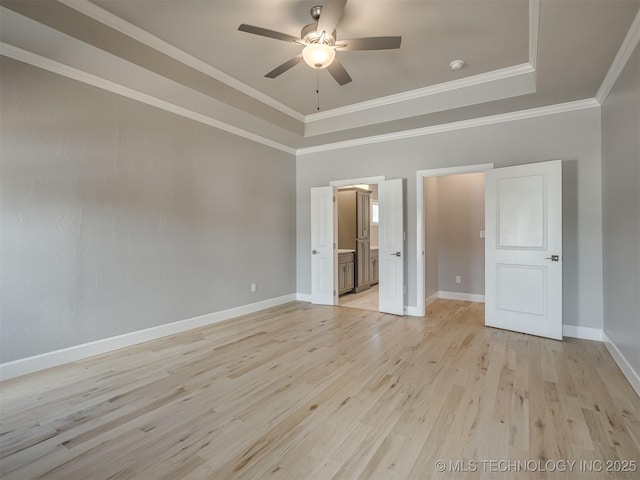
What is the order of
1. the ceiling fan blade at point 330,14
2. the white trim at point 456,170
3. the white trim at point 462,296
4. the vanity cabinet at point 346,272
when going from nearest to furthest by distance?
1. the ceiling fan blade at point 330,14
2. the white trim at point 456,170
3. the white trim at point 462,296
4. the vanity cabinet at point 346,272

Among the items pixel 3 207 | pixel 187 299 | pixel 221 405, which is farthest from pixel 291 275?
pixel 3 207

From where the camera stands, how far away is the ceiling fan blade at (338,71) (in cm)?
276

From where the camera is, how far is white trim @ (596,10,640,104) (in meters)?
2.41

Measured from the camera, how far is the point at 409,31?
9.68ft

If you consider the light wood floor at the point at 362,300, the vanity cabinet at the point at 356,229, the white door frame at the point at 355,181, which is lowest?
the light wood floor at the point at 362,300

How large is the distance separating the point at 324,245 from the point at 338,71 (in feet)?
10.7

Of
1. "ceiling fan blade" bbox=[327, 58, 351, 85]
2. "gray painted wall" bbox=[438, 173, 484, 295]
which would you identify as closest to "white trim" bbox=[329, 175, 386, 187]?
"gray painted wall" bbox=[438, 173, 484, 295]

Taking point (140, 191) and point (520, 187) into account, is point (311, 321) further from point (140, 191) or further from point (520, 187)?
point (520, 187)

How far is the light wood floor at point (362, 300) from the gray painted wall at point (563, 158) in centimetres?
89

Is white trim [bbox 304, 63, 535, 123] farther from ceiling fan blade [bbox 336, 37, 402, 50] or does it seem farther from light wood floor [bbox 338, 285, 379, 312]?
light wood floor [bbox 338, 285, 379, 312]

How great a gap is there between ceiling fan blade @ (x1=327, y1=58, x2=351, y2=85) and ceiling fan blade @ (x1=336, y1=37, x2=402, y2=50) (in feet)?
0.58

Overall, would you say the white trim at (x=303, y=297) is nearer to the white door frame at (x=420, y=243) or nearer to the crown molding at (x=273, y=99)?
the white door frame at (x=420, y=243)

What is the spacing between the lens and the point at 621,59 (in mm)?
2797

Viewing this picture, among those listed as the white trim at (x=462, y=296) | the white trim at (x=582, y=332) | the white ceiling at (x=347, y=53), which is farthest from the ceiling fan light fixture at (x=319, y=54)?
the white trim at (x=462, y=296)
